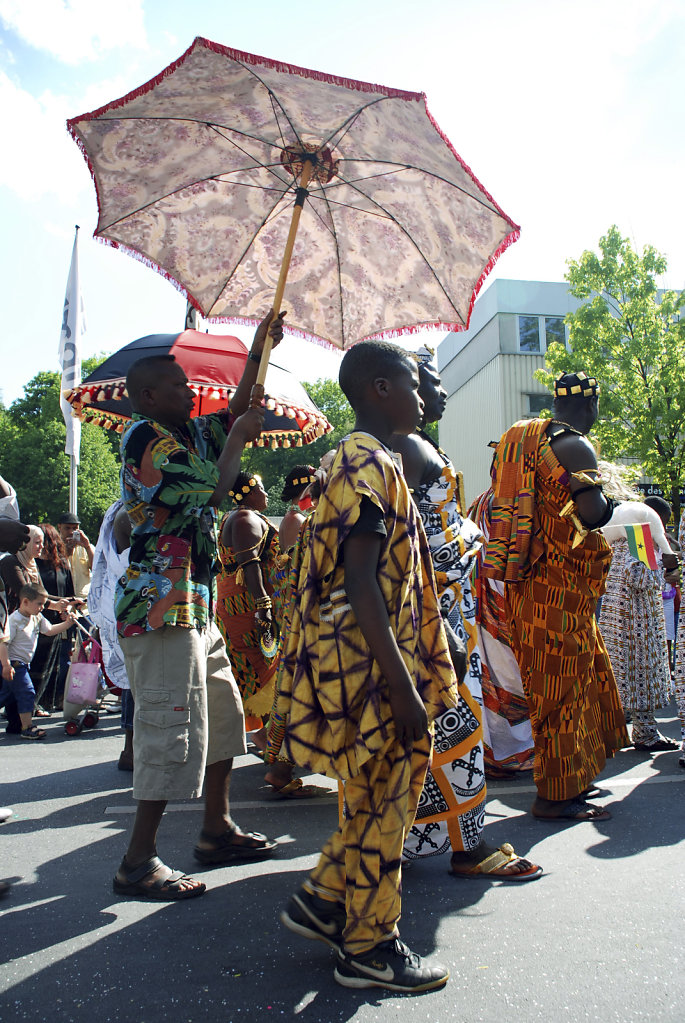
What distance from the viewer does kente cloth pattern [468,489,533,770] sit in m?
5.12

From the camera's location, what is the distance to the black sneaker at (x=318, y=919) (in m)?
2.56

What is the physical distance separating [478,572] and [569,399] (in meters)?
1.14

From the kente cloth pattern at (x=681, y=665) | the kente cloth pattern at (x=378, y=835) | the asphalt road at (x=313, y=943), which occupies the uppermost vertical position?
the kente cloth pattern at (x=681, y=665)

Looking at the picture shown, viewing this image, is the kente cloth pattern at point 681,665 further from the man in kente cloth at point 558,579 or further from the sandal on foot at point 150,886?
the sandal on foot at point 150,886

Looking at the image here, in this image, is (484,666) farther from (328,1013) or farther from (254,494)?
(328,1013)

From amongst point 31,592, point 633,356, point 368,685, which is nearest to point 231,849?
point 368,685

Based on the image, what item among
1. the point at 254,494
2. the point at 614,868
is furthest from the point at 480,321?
the point at 614,868

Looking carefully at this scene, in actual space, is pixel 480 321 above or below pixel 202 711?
above

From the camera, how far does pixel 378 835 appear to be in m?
2.41

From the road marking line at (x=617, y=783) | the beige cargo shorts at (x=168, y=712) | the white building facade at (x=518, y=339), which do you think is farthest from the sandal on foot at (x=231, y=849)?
the white building facade at (x=518, y=339)

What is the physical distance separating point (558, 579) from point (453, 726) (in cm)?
137

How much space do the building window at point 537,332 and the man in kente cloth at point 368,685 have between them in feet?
103

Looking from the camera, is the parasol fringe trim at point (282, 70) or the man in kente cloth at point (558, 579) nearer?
the parasol fringe trim at point (282, 70)

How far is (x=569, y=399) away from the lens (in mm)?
4543
